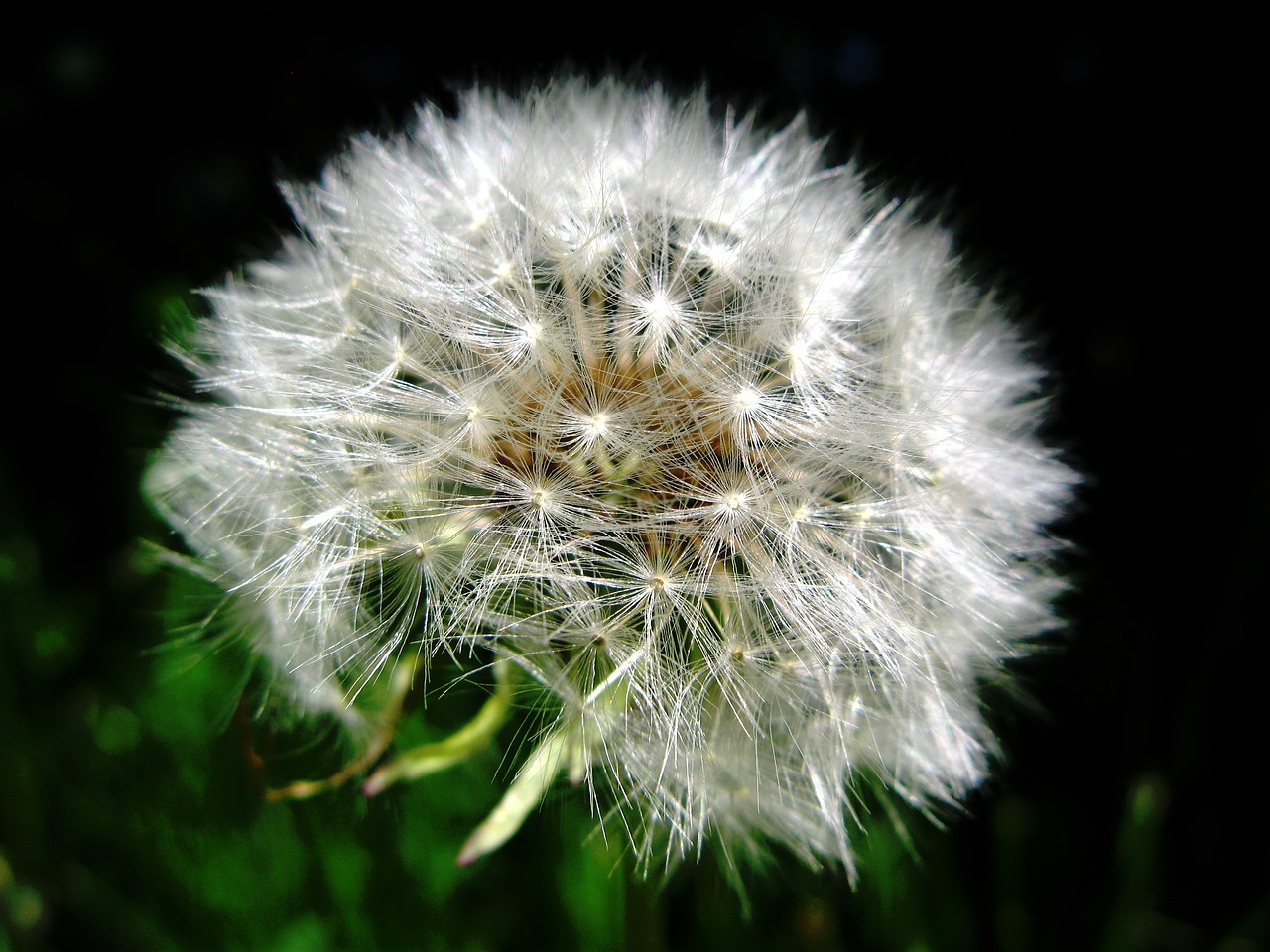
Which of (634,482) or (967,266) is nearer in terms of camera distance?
(634,482)

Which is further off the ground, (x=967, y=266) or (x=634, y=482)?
(x=967, y=266)

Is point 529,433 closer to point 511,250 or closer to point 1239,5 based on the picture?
point 511,250

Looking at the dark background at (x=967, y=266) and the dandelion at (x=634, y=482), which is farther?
the dark background at (x=967, y=266)

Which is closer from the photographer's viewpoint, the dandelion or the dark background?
the dandelion

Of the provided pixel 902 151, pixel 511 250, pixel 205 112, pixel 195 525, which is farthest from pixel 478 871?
pixel 205 112
